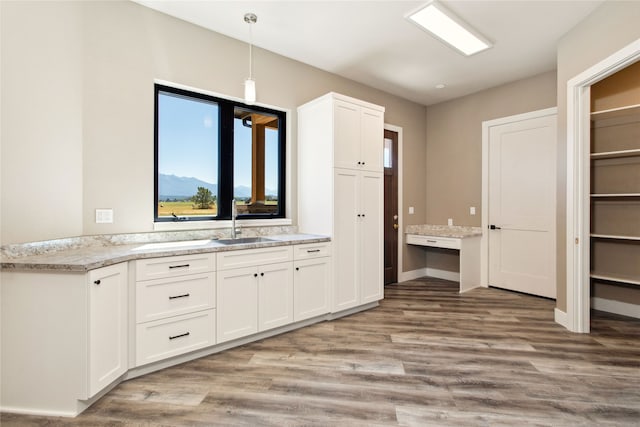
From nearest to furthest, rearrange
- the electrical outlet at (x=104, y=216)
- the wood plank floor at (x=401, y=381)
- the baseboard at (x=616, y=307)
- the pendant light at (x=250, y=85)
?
the wood plank floor at (x=401, y=381), the electrical outlet at (x=104, y=216), the pendant light at (x=250, y=85), the baseboard at (x=616, y=307)

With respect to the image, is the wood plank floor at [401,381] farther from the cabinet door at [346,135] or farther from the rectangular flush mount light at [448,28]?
the rectangular flush mount light at [448,28]

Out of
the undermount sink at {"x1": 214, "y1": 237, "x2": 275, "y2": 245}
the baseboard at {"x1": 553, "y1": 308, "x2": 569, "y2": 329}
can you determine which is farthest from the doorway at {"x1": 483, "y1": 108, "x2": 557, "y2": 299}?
the undermount sink at {"x1": 214, "y1": 237, "x2": 275, "y2": 245}

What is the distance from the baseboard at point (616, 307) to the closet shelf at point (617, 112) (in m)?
2.02

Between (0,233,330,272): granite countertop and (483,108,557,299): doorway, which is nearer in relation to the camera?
(0,233,330,272): granite countertop

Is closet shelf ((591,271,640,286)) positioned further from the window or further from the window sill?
the window

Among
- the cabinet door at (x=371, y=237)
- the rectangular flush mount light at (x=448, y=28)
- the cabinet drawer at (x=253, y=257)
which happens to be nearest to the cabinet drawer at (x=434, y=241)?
the cabinet door at (x=371, y=237)

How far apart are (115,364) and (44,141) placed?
1.57m

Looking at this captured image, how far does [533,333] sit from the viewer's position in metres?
2.91

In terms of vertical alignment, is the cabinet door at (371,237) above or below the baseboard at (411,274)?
above

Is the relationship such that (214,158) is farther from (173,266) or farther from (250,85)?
(173,266)

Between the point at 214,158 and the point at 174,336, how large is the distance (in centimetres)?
171

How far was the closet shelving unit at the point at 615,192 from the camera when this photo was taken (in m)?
3.21

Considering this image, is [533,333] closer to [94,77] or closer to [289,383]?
[289,383]

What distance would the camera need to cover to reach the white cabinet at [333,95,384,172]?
3277mm
